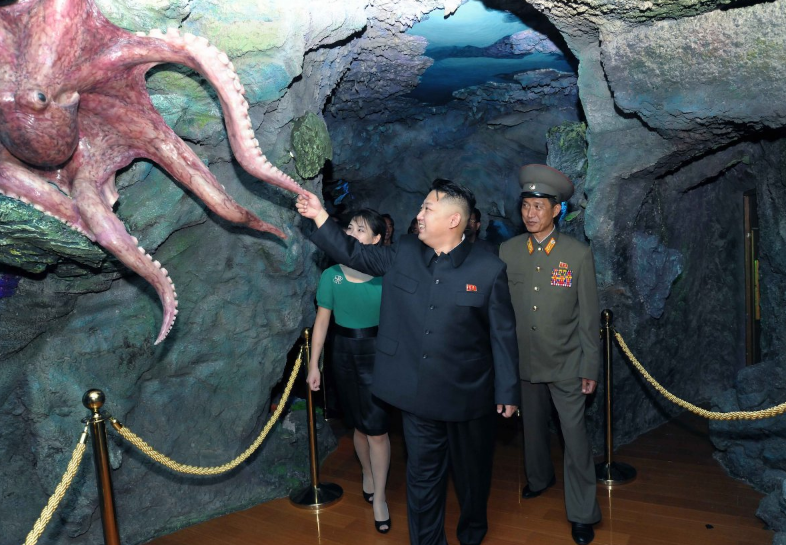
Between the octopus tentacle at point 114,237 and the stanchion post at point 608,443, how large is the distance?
8.98 feet

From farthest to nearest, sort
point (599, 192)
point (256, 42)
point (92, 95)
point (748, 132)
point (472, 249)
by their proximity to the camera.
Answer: point (599, 192) < point (748, 132) < point (256, 42) < point (472, 249) < point (92, 95)

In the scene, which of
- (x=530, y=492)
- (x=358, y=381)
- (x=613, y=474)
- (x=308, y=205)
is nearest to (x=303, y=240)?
(x=358, y=381)

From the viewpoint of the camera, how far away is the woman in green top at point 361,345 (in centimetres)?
404

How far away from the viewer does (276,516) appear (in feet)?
14.6

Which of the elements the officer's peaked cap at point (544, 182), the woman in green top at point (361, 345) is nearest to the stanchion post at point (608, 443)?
the officer's peaked cap at point (544, 182)

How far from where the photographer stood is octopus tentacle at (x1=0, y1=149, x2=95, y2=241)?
10.3ft

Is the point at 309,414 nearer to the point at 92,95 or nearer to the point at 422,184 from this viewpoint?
the point at 92,95

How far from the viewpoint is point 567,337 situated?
4039 millimetres

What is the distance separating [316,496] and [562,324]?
6.26 feet

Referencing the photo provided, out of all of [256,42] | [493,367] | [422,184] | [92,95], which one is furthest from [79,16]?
[422,184]

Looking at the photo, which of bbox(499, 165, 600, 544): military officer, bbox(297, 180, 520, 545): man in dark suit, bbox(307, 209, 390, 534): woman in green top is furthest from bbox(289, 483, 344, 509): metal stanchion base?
bbox(499, 165, 600, 544): military officer

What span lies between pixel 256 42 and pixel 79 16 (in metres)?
1.04

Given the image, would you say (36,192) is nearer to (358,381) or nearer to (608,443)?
(358,381)

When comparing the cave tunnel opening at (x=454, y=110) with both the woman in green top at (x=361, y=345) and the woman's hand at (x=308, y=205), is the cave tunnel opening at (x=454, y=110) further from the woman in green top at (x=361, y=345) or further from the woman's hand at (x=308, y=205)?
the woman's hand at (x=308, y=205)
